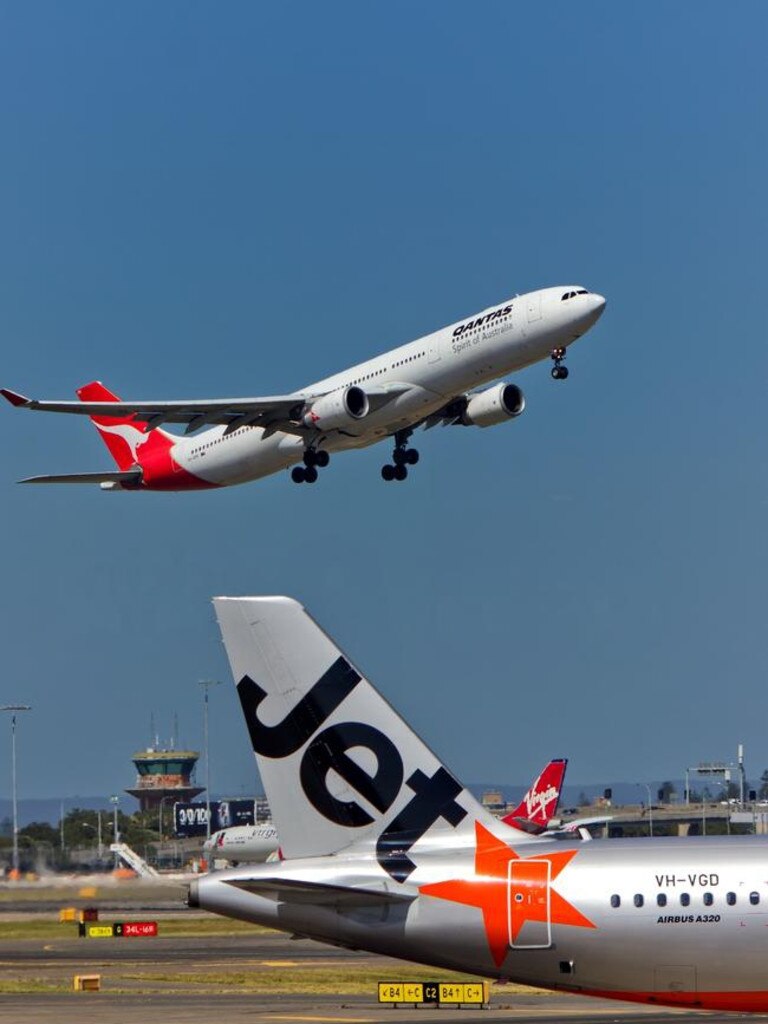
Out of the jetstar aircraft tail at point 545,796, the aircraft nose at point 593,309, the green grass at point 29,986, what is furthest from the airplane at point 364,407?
the green grass at point 29,986

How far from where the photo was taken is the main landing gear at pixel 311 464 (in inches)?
2778

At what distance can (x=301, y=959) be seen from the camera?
167 feet

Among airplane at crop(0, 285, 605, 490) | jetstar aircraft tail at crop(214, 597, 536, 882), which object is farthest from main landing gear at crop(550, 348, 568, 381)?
jetstar aircraft tail at crop(214, 597, 536, 882)

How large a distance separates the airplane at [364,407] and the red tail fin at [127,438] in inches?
6.3

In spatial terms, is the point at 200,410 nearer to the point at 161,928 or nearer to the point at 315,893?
the point at 161,928

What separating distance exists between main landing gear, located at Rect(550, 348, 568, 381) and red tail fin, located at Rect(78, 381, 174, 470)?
66.5ft

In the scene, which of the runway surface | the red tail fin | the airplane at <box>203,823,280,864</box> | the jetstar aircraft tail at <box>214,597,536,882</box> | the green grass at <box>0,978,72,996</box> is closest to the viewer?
the jetstar aircraft tail at <box>214,597,536,882</box>

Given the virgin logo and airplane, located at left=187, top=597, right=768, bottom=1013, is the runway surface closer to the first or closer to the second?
airplane, located at left=187, top=597, right=768, bottom=1013

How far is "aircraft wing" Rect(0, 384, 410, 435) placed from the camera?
6956cm

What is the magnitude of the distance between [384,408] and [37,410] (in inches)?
536

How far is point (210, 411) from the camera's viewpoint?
7094 cm

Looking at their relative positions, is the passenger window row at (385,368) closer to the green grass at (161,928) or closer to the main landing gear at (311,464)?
the main landing gear at (311,464)

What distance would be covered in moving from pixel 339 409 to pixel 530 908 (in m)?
44.2

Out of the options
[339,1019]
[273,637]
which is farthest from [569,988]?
[339,1019]
